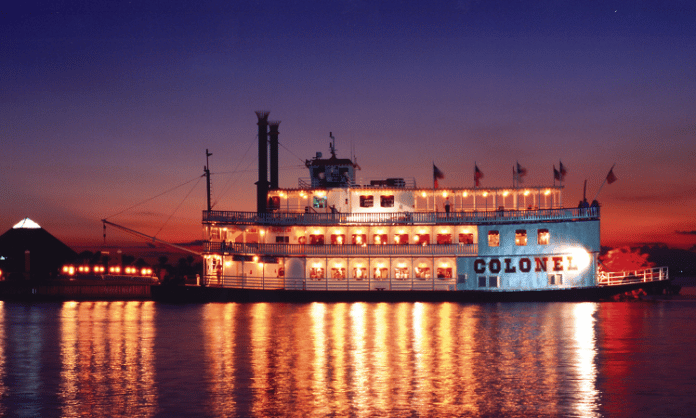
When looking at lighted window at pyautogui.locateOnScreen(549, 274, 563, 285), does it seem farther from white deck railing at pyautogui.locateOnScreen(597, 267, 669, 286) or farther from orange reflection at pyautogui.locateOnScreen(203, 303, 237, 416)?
orange reflection at pyautogui.locateOnScreen(203, 303, 237, 416)

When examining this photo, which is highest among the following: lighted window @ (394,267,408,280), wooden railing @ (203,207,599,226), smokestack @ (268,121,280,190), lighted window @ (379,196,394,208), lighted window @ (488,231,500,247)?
Answer: smokestack @ (268,121,280,190)

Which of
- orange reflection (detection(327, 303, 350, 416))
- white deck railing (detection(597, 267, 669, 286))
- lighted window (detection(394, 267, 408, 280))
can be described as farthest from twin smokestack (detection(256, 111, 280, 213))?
white deck railing (detection(597, 267, 669, 286))

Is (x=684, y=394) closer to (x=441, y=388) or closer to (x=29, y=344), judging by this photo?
(x=441, y=388)

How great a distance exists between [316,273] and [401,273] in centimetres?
593

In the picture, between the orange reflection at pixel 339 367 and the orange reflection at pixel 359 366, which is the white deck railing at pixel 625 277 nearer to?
the orange reflection at pixel 359 366

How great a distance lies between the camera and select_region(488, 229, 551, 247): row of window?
48500 millimetres

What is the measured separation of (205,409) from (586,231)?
1419 inches

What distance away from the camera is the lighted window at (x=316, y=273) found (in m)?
51.3

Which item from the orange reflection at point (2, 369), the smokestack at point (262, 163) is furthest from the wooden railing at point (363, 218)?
the orange reflection at point (2, 369)

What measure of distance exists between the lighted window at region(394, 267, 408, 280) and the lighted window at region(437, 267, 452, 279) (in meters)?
2.27

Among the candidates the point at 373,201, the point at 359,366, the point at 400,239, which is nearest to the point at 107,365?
the point at 359,366

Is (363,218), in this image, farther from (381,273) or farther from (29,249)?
(29,249)

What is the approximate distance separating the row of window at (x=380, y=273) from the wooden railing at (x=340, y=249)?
55.4 inches

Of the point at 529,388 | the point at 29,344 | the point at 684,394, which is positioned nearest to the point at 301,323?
the point at 29,344
